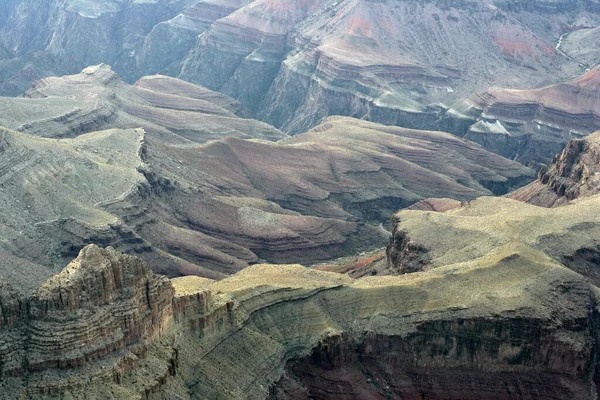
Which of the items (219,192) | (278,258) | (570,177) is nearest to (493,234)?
(278,258)

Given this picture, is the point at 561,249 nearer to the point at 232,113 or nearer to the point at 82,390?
the point at 82,390

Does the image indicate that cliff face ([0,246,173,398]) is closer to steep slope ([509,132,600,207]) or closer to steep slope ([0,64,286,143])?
steep slope ([509,132,600,207])

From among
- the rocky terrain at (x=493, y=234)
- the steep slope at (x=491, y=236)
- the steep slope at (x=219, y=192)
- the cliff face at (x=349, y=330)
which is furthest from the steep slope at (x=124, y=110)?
the cliff face at (x=349, y=330)

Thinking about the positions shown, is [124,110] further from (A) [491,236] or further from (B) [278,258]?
(A) [491,236]

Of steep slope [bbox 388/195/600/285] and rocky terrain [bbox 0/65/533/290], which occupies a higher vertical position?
steep slope [bbox 388/195/600/285]

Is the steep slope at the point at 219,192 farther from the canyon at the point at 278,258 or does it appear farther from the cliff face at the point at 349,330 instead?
the cliff face at the point at 349,330

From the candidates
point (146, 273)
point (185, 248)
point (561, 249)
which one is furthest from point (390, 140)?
point (146, 273)

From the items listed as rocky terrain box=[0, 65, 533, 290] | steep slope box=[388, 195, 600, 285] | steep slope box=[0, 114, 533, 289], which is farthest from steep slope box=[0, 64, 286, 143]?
steep slope box=[388, 195, 600, 285]

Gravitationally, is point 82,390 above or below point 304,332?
above
